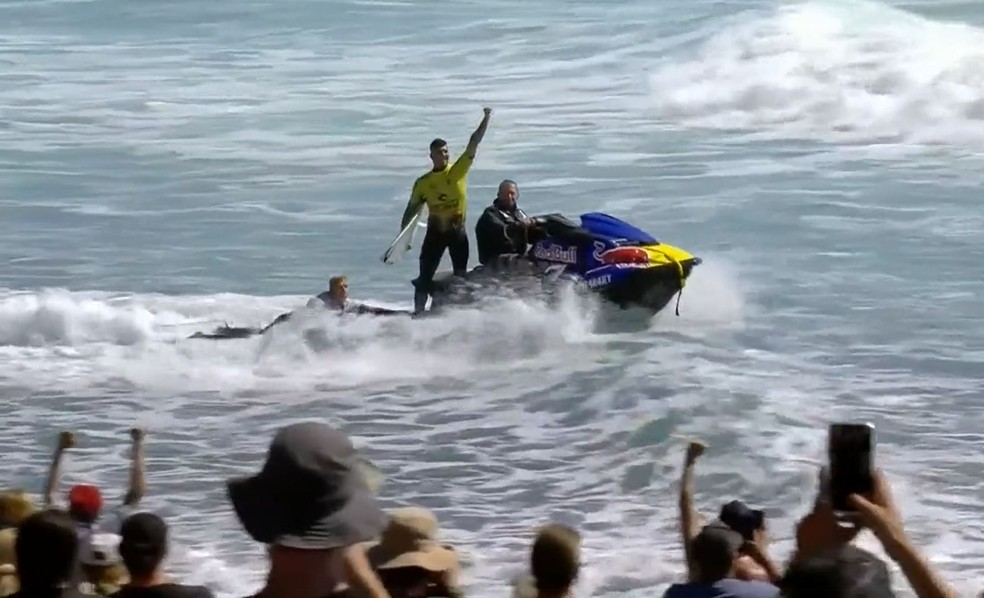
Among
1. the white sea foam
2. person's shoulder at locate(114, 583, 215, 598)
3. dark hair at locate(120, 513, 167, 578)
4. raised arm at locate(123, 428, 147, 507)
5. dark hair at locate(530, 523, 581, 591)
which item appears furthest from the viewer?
the white sea foam

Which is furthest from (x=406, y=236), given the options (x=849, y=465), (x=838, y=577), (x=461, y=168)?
(x=838, y=577)

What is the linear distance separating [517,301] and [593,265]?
769mm

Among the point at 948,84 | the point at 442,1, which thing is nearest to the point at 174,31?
the point at 442,1

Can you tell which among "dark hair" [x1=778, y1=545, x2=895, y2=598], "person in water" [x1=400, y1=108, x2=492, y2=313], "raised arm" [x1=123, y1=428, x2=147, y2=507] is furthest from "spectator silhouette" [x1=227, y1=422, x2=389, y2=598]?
"person in water" [x1=400, y1=108, x2=492, y2=313]

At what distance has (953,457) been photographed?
12484mm

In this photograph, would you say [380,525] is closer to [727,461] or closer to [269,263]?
[727,461]

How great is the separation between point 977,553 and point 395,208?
49.1ft

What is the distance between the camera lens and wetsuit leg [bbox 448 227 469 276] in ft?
53.3

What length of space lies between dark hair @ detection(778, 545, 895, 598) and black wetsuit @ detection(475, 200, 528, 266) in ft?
40.1

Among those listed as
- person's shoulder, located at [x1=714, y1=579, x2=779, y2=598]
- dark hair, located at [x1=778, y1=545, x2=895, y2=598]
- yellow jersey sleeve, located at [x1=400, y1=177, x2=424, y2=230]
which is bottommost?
person's shoulder, located at [x1=714, y1=579, x2=779, y2=598]

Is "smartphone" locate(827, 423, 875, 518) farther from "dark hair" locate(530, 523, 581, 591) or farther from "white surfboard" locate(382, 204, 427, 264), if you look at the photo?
"white surfboard" locate(382, 204, 427, 264)

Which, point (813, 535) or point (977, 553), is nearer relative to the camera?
point (813, 535)

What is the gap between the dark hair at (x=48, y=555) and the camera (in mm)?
4375

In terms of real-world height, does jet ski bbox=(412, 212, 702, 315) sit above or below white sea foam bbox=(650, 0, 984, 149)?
below
